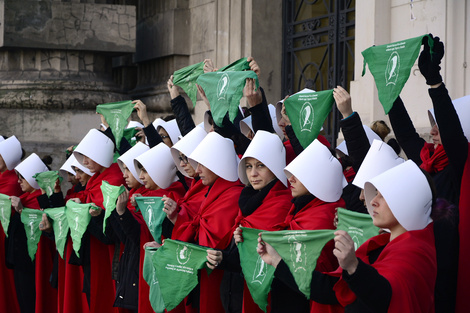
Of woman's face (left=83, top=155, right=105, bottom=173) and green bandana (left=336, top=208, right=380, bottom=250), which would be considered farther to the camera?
woman's face (left=83, top=155, right=105, bottom=173)

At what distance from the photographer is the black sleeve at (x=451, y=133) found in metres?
4.65

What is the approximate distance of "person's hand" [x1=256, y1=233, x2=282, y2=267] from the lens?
461 cm

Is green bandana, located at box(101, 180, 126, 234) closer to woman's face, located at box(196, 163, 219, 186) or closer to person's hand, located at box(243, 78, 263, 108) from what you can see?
woman's face, located at box(196, 163, 219, 186)

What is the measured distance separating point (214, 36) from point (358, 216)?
7.26 metres

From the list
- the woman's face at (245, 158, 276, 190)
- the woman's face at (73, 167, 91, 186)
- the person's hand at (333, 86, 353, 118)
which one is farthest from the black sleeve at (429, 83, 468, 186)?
the woman's face at (73, 167, 91, 186)

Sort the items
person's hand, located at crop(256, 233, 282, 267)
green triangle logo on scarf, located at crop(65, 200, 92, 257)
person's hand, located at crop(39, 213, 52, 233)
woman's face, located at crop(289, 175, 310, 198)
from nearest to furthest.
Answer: person's hand, located at crop(256, 233, 282, 267) < woman's face, located at crop(289, 175, 310, 198) < green triangle logo on scarf, located at crop(65, 200, 92, 257) < person's hand, located at crop(39, 213, 52, 233)

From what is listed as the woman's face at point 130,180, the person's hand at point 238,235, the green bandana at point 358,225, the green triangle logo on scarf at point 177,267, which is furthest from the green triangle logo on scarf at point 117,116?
the green bandana at point 358,225

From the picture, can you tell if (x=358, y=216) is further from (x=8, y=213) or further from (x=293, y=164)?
(x=8, y=213)

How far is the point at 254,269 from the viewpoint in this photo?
5.31m

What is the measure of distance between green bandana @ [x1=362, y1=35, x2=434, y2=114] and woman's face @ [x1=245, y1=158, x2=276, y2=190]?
0.85 metres

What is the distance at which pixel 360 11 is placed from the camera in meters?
8.62

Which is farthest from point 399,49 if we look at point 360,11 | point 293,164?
point 360,11

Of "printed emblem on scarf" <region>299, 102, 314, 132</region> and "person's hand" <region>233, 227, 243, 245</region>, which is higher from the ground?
"printed emblem on scarf" <region>299, 102, 314, 132</region>

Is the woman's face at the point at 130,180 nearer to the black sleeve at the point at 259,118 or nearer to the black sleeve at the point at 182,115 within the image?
the black sleeve at the point at 182,115
